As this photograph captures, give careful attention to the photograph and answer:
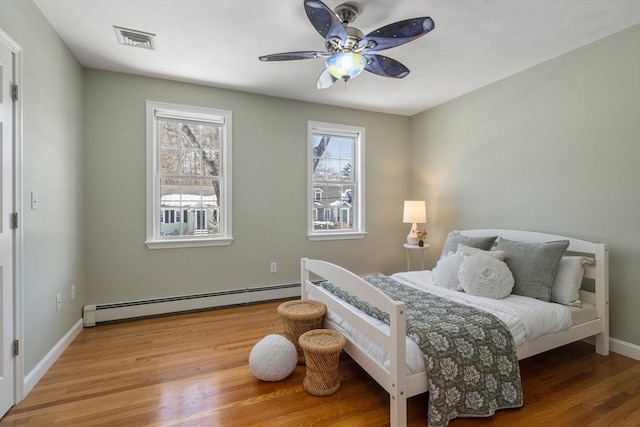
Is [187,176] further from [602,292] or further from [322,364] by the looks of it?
[602,292]

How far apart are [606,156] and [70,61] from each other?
4.70 m

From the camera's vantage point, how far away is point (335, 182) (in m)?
4.32

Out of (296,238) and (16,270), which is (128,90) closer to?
(16,270)

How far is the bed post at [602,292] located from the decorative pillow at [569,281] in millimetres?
74

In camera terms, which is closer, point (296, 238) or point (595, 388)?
point (595, 388)

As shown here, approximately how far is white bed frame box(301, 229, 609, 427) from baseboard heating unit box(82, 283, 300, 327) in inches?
44.7

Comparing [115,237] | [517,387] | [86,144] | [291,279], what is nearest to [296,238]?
[291,279]

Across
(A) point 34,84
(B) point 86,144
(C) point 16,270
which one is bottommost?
(C) point 16,270

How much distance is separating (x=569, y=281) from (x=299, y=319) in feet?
6.95

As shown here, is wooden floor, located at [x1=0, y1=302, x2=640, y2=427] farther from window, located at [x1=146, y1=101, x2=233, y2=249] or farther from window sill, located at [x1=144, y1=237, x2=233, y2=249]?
window, located at [x1=146, y1=101, x2=233, y2=249]

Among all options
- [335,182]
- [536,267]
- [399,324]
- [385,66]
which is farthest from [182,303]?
[536,267]

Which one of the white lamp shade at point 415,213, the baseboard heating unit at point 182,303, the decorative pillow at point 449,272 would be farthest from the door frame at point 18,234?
the white lamp shade at point 415,213

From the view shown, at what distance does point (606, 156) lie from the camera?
254 centimetres

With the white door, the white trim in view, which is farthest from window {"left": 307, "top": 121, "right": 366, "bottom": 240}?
the white door
